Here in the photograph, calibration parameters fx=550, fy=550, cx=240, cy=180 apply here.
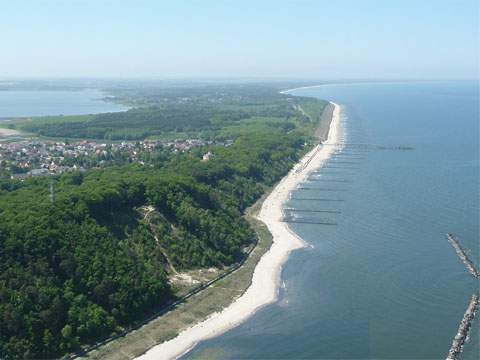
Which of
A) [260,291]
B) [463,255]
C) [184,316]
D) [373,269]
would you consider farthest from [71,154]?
[463,255]

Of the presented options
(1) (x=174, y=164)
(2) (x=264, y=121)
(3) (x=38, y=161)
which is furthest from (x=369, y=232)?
(2) (x=264, y=121)

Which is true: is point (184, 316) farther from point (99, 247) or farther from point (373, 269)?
point (373, 269)

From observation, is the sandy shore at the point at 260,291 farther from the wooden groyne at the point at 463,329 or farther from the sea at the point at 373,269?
the wooden groyne at the point at 463,329

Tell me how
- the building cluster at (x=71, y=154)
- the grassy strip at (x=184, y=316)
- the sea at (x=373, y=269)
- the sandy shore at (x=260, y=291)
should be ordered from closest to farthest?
A: 1. the grassy strip at (x=184, y=316)
2. the sandy shore at (x=260, y=291)
3. the sea at (x=373, y=269)
4. the building cluster at (x=71, y=154)

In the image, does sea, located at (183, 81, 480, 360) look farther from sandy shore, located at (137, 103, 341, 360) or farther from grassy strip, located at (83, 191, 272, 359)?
grassy strip, located at (83, 191, 272, 359)

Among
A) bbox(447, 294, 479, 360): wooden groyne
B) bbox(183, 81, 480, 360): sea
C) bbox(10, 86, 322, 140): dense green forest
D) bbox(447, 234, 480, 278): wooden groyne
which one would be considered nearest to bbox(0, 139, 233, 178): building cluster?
bbox(10, 86, 322, 140): dense green forest

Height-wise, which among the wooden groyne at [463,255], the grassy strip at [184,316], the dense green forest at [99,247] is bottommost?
the grassy strip at [184,316]

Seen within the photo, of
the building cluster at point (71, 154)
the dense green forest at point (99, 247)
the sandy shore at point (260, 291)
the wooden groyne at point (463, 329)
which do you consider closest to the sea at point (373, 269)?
the wooden groyne at point (463, 329)
